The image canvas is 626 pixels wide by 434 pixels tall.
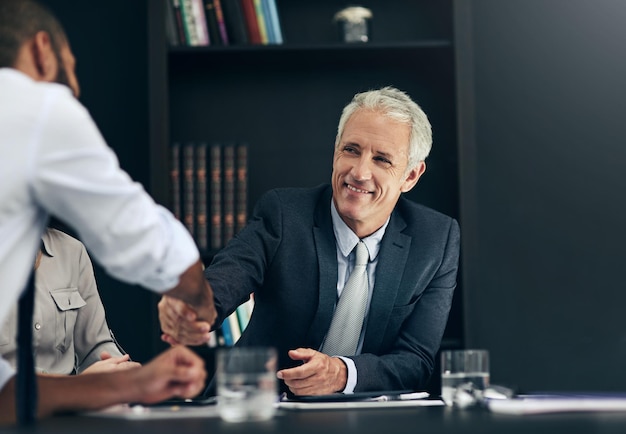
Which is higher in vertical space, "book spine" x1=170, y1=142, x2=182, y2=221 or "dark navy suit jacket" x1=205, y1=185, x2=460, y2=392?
"book spine" x1=170, y1=142, x2=182, y2=221

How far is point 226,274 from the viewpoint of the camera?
7.66 ft

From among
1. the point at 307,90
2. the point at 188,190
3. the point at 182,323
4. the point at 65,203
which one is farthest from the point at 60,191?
the point at 307,90

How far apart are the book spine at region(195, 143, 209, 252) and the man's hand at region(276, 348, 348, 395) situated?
1225 millimetres

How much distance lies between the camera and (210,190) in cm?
329

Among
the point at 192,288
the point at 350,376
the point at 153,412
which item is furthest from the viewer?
the point at 350,376

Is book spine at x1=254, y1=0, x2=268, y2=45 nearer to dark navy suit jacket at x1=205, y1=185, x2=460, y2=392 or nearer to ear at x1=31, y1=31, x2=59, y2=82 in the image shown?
dark navy suit jacket at x1=205, y1=185, x2=460, y2=392

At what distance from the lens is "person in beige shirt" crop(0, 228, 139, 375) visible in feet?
7.48

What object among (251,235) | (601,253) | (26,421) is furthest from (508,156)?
(26,421)

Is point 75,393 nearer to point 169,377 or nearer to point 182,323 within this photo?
point 169,377

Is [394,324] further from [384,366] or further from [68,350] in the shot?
[68,350]

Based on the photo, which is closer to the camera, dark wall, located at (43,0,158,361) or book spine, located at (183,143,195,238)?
book spine, located at (183,143,195,238)

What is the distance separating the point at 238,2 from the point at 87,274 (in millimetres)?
1277

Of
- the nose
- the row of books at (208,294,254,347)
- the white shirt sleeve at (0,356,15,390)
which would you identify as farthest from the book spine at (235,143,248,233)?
the white shirt sleeve at (0,356,15,390)

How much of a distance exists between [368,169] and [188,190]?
2.99ft
